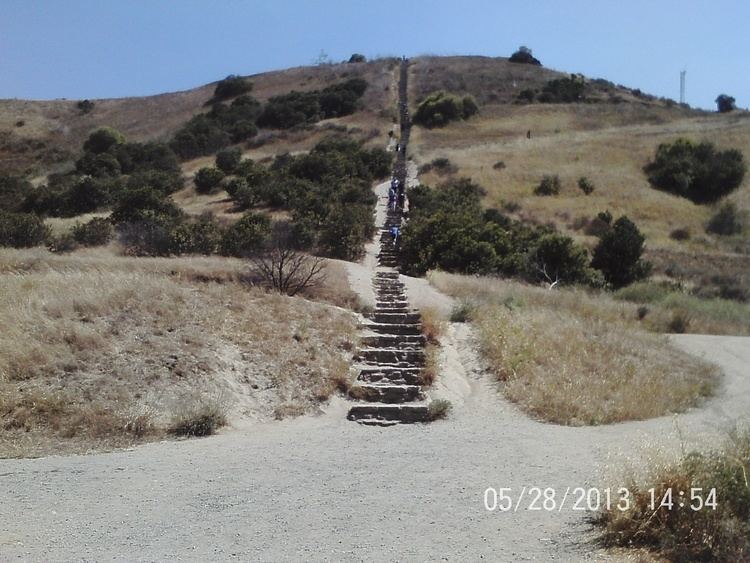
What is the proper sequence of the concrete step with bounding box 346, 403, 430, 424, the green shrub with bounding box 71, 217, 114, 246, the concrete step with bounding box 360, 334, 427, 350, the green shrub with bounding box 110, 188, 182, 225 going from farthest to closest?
1. the green shrub with bounding box 110, 188, 182, 225
2. the green shrub with bounding box 71, 217, 114, 246
3. the concrete step with bounding box 360, 334, 427, 350
4. the concrete step with bounding box 346, 403, 430, 424

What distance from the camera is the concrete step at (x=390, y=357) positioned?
474 inches

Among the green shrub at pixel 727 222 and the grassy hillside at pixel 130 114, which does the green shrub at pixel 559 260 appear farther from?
the grassy hillside at pixel 130 114

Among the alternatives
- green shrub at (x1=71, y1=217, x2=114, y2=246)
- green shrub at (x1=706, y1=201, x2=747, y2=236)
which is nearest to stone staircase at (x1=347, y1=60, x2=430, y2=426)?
green shrub at (x1=71, y1=217, x2=114, y2=246)

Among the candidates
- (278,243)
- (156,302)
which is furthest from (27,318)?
(278,243)

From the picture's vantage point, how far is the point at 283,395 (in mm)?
10180

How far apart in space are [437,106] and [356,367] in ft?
178

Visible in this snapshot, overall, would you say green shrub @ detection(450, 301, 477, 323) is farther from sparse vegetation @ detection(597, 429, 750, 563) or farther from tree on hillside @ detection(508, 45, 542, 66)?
tree on hillside @ detection(508, 45, 542, 66)

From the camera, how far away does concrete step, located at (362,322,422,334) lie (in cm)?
1357

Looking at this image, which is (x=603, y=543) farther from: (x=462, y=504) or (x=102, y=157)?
(x=102, y=157)

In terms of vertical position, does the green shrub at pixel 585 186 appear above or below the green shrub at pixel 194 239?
above

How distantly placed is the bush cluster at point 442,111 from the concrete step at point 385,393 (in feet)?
172

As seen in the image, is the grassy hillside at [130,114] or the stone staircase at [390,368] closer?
the stone staircase at [390,368]

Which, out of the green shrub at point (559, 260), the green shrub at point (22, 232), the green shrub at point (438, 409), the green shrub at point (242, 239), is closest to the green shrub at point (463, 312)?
the green shrub at point (438, 409)

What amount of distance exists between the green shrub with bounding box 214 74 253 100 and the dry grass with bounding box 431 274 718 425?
64.9m
